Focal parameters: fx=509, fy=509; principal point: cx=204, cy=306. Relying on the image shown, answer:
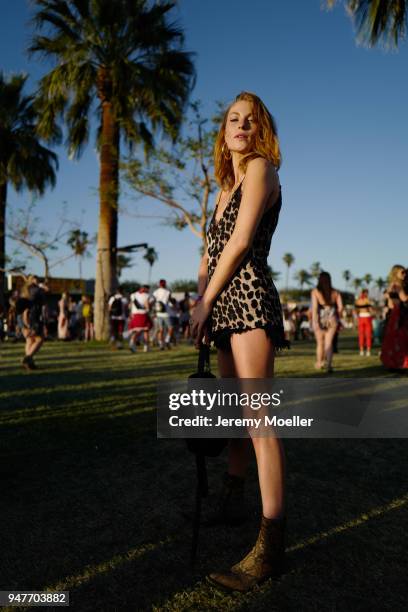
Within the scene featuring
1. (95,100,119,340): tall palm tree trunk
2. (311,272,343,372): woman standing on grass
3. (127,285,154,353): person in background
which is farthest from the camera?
(95,100,119,340): tall palm tree trunk

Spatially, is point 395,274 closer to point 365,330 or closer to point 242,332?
point 365,330

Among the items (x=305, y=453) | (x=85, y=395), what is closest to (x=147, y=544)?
(x=305, y=453)

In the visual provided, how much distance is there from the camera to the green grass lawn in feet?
5.95

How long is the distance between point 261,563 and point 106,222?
15631 mm

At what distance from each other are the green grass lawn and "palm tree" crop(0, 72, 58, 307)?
20464mm

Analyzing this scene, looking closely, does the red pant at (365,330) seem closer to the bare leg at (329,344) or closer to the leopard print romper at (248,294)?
the bare leg at (329,344)

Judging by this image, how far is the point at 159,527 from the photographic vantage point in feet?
7.78

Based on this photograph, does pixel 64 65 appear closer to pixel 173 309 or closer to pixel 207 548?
pixel 173 309

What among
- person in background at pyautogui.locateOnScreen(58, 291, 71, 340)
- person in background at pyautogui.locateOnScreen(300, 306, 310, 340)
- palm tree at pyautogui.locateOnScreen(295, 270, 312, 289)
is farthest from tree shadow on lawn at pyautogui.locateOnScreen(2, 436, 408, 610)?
palm tree at pyautogui.locateOnScreen(295, 270, 312, 289)

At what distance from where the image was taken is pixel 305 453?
12.2ft

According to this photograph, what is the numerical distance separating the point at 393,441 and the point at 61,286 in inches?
1709

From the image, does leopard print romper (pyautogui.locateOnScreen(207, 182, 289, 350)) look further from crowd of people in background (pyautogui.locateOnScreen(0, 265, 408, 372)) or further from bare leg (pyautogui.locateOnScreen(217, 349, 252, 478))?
crowd of people in background (pyautogui.locateOnScreen(0, 265, 408, 372))

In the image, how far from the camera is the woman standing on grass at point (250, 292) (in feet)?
6.30

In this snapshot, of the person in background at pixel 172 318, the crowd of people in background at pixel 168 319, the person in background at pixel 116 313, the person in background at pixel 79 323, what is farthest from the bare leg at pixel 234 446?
the person in background at pixel 79 323
